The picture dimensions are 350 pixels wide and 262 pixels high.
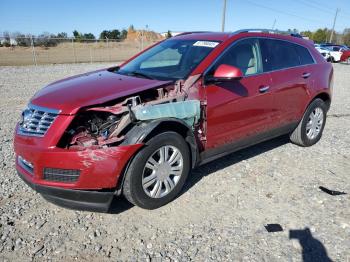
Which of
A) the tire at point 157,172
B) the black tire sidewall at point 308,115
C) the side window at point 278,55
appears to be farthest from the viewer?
the black tire sidewall at point 308,115

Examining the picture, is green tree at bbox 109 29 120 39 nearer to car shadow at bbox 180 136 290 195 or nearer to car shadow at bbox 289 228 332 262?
car shadow at bbox 180 136 290 195

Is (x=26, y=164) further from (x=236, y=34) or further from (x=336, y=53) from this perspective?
(x=336, y=53)

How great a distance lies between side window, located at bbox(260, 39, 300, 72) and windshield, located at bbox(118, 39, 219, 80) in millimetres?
835

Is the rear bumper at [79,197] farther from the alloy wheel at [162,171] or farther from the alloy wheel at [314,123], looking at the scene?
the alloy wheel at [314,123]

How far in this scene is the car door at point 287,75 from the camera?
4.52 m

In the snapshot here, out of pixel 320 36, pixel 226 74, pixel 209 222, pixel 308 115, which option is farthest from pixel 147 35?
pixel 209 222

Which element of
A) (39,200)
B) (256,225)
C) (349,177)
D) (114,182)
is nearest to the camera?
(114,182)

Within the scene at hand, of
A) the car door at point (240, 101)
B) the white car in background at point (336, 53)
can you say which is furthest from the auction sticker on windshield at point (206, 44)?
the white car in background at point (336, 53)

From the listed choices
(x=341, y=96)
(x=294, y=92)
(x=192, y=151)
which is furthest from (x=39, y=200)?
(x=341, y=96)

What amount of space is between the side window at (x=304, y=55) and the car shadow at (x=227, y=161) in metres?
1.41

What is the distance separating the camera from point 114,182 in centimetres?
306

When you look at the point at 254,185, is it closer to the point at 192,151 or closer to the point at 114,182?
the point at 192,151

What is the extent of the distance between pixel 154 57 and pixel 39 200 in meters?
2.33

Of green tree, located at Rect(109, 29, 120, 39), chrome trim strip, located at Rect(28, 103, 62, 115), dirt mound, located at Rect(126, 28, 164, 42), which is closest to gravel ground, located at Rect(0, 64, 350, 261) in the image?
chrome trim strip, located at Rect(28, 103, 62, 115)
